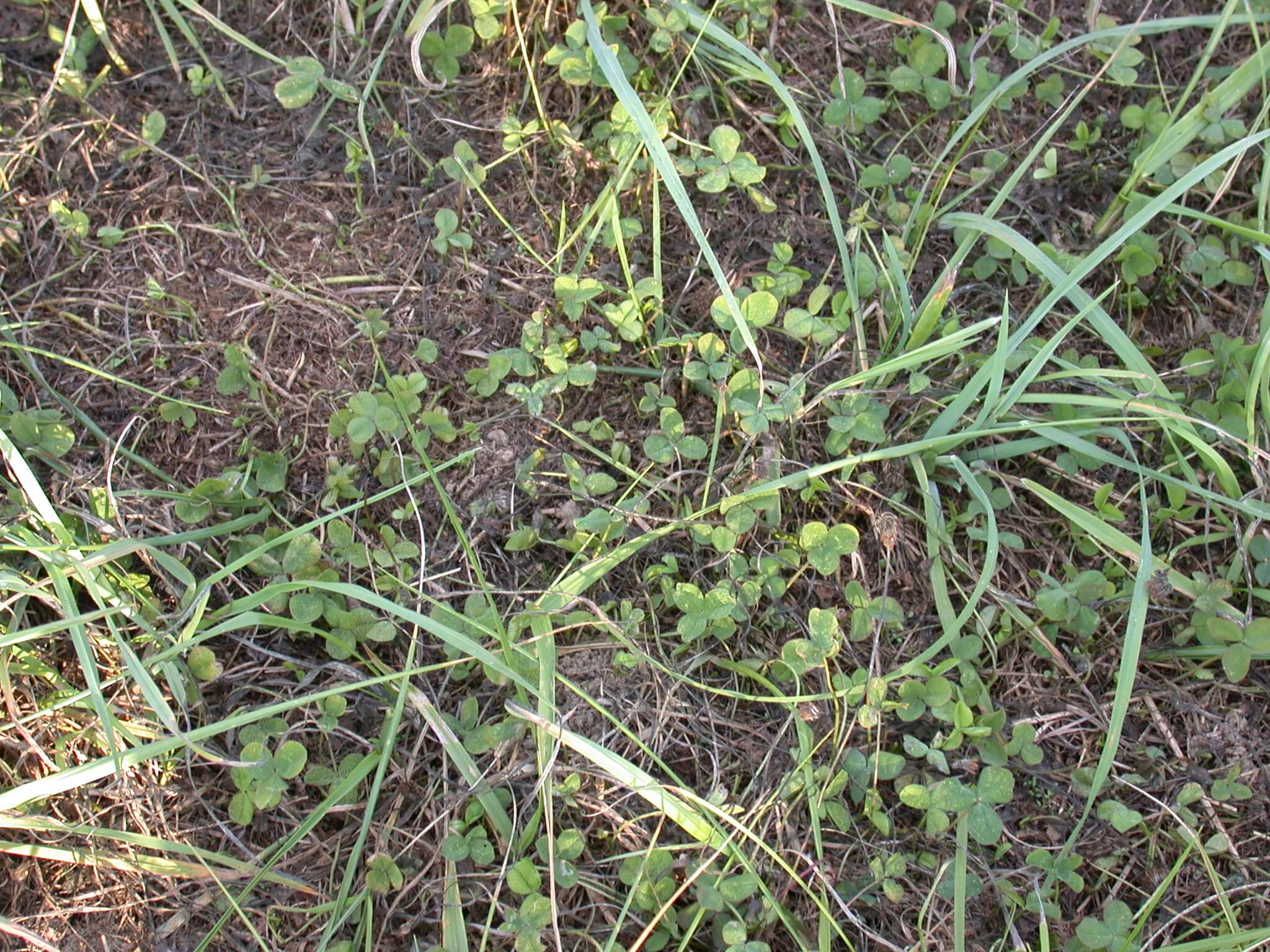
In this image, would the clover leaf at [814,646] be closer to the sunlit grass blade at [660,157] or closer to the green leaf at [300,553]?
the sunlit grass blade at [660,157]

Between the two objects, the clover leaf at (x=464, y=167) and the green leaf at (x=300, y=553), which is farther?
the clover leaf at (x=464, y=167)

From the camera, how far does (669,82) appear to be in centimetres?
211

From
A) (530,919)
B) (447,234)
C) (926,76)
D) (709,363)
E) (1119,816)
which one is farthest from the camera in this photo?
(926,76)

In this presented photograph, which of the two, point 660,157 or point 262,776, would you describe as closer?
point 262,776

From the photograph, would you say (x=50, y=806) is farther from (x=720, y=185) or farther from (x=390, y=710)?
(x=720, y=185)

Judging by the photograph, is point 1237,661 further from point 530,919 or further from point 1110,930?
point 530,919

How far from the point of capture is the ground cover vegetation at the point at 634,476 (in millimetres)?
1643

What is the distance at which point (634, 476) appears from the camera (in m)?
1.86

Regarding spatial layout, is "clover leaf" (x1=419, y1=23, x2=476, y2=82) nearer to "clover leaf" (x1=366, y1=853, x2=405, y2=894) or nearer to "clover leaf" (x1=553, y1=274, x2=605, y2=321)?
"clover leaf" (x1=553, y1=274, x2=605, y2=321)

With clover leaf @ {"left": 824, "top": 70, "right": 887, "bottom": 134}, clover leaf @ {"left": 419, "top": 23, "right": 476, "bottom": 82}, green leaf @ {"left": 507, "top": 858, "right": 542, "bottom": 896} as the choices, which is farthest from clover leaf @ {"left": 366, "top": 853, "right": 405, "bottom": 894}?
clover leaf @ {"left": 824, "top": 70, "right": 887, "bottom": 134}

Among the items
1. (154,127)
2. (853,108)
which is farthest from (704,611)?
(154,127)

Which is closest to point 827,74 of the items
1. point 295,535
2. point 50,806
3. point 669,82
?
point 669,82

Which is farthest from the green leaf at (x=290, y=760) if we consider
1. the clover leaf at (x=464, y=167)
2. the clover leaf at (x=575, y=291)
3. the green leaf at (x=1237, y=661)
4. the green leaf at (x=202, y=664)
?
the green leaf at (x=1237, y=661)

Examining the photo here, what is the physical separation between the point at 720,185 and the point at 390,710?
4.07ft
